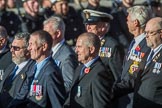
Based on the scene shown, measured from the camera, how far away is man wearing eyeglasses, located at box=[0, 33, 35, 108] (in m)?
9.30

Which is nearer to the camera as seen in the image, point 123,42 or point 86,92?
point 86,92

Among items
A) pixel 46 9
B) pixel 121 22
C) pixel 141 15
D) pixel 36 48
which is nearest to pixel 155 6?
pixel 121 22

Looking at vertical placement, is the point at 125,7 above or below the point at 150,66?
below

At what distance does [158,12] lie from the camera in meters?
13.5

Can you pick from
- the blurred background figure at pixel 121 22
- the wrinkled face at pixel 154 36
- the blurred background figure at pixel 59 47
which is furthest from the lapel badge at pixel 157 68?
the blurred background figure at pixel 121 22

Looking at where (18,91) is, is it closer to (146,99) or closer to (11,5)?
(146,99)

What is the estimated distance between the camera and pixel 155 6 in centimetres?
1352

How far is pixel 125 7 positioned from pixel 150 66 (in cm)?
539

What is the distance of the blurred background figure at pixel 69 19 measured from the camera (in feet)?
45.6

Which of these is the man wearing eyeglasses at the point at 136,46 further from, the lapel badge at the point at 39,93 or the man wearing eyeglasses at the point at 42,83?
the lapel badge at the point at 39,93

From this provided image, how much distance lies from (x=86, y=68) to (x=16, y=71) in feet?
5.17

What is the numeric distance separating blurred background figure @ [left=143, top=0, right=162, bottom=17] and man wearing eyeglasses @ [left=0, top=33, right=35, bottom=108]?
428 centimetres

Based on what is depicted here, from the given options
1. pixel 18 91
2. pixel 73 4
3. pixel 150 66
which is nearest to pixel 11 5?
pixel 73 4

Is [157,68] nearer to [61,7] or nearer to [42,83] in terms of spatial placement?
[42,83]
